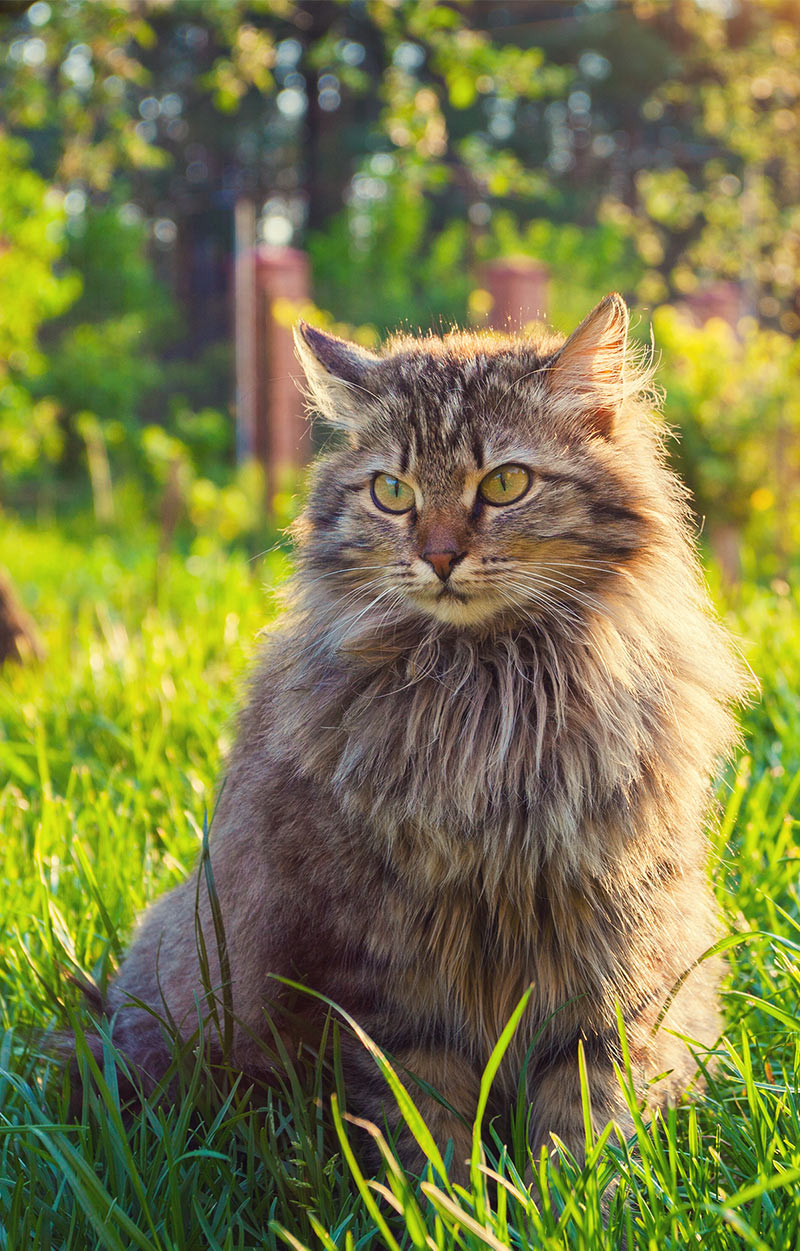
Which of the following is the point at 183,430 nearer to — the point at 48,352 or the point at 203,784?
the point at 48,352

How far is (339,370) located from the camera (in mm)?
2068

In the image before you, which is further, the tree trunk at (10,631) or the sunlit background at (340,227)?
the sunlit background at (340,227)

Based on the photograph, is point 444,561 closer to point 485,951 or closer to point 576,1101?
point 485,951

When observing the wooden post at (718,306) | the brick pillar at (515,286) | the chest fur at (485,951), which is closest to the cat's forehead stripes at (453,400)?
the chest fur at (485,951)

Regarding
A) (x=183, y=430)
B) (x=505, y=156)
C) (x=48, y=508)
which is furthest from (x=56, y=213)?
(x=183, y=430)

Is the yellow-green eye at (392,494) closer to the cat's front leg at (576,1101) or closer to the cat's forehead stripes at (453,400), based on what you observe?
the cat's forehead stripes at (453,400)

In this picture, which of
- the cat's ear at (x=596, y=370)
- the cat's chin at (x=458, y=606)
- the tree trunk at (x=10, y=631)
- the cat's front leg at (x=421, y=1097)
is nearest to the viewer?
the cat's front leg at (x=421, y=1097)

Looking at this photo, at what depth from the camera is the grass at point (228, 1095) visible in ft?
4.78

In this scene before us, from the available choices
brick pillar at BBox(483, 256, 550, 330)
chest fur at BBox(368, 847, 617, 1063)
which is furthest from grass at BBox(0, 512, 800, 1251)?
brick pillar at BBox(483, 256, 550, 330)

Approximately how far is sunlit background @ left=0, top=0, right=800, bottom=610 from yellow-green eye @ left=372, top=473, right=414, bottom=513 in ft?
3.65

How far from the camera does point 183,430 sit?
11.4 meters

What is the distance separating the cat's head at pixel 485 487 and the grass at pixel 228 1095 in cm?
63

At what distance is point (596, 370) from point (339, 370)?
48 cm

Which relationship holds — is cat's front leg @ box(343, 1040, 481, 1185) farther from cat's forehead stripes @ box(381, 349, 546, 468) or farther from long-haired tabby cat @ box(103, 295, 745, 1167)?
cat's forehead stripes @ box(381, 349, 546, 468)
